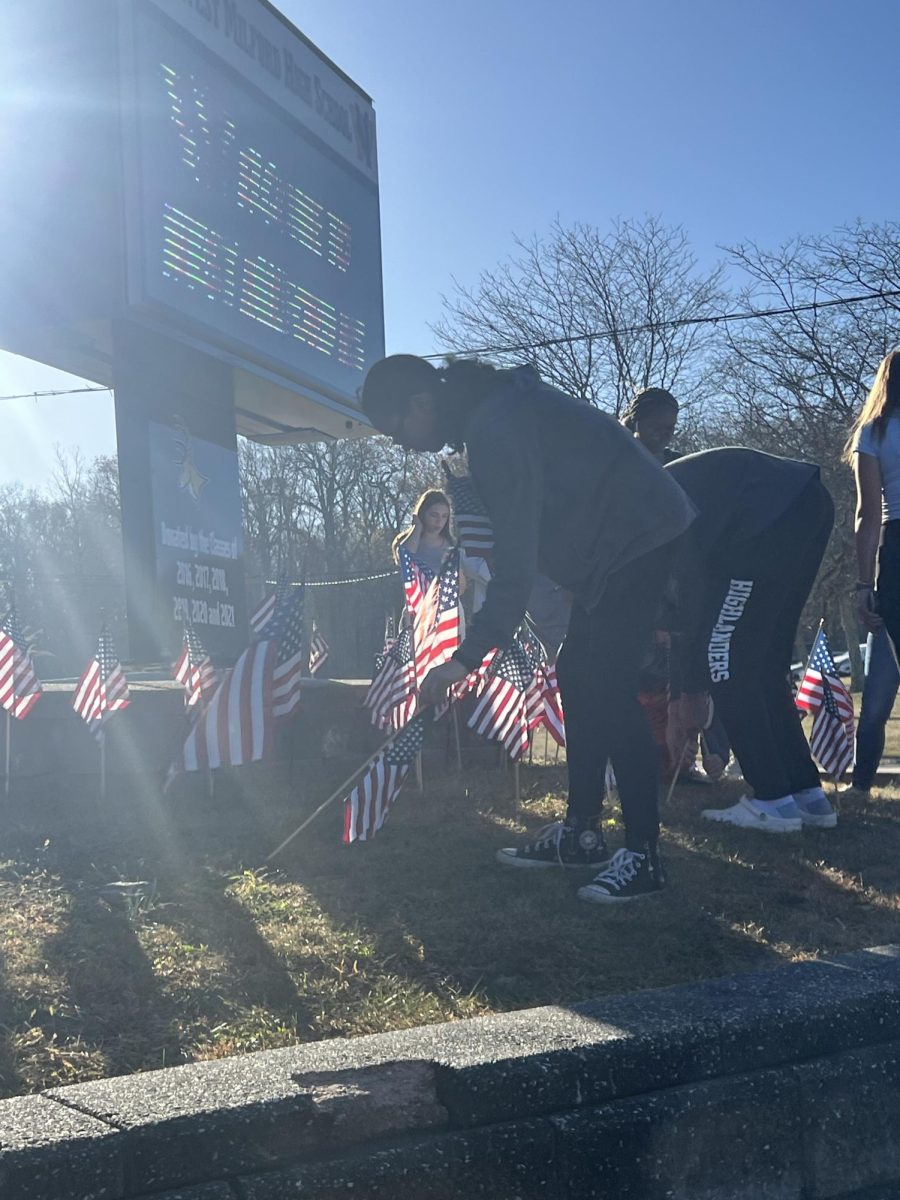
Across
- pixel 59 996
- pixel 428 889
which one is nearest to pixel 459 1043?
pixel 59 996

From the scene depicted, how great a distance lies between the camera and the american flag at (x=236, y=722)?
5574 mm

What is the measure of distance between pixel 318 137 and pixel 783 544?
8.73m

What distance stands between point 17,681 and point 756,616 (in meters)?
4.25

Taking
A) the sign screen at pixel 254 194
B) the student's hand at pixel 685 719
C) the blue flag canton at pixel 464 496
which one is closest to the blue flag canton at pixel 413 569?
the blue flag canton at pixel 464 496

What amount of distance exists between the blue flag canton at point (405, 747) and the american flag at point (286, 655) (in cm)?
157

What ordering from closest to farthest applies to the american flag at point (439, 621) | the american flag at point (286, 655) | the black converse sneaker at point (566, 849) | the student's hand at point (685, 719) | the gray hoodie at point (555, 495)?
the gray hoodie at point (555, 495) → the black converse sneaker at point (566, 849) → the student's hand at point (685, 719) → the american flag at point (439, 621) → the american flag at point (286, 655)

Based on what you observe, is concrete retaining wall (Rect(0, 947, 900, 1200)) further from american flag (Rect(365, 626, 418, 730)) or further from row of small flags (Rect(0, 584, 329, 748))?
american flag (Rect(365, 626, 418, 730))

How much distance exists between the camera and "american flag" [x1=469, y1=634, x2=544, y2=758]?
582 centimetres

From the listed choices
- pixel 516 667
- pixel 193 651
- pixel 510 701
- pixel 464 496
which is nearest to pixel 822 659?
pixel 516 667

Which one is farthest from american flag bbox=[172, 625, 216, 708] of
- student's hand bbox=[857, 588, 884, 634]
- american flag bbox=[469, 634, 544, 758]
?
student's hand bbox=[857, 588, 884, 634]

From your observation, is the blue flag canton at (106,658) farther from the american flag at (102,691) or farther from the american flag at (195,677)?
the american flag at (195,677)

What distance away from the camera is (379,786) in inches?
176

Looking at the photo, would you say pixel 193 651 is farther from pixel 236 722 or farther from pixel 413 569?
pixel 236 722

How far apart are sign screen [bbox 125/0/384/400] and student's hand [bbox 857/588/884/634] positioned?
608 cm
